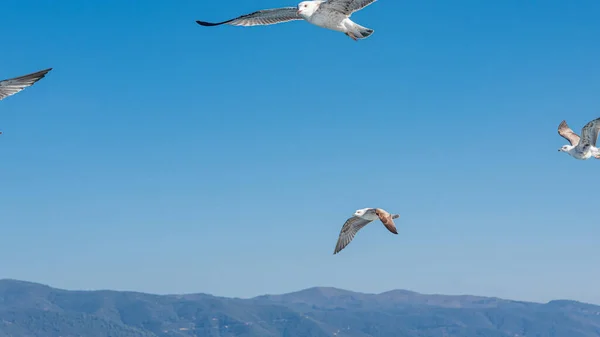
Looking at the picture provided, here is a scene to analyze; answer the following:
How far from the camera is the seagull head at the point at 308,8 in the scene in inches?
1366

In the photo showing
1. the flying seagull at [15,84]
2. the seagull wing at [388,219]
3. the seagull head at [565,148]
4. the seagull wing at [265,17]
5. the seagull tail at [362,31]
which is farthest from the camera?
the seagull head at [565,148]

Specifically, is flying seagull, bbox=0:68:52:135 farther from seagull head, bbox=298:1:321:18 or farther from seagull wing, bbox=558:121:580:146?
seagull wing, bbox=558:121:580:146

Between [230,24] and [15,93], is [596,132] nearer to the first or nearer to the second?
[230,24]

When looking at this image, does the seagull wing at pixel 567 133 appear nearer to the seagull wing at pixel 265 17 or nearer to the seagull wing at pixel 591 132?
the seagull wing at pixel 591 132

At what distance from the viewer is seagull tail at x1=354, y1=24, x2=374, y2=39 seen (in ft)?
106

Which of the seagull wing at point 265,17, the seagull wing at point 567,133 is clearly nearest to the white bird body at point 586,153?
the seagull wing at point 567,133

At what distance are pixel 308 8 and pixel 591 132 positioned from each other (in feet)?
98.4

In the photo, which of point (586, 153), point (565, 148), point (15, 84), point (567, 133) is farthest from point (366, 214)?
point (567, 133)

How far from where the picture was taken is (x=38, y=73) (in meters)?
26.8

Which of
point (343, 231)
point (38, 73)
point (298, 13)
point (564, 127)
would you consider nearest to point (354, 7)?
point (298, 13)

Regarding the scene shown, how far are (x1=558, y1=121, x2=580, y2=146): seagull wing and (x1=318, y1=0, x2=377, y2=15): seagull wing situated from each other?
123ft

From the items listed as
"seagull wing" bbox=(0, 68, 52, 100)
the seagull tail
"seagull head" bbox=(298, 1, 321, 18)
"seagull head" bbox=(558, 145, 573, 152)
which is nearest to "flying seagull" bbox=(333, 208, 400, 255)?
"seagull head" bbox=(298, 1, 321, 18)

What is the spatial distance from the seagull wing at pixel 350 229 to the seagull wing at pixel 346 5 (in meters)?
19.9

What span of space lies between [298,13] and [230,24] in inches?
204
